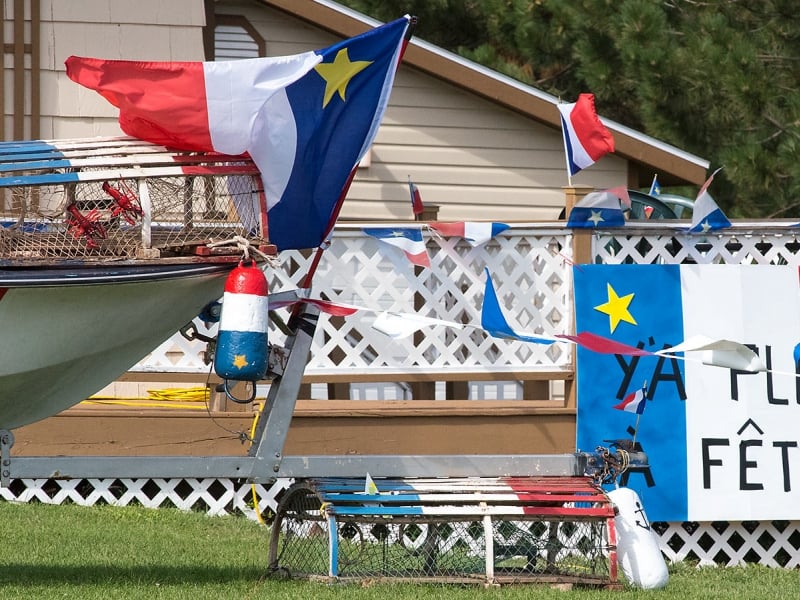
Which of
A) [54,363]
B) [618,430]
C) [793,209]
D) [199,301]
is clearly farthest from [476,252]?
[793,209]

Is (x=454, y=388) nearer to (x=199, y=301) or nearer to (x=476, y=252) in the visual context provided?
(x=476, y=252)

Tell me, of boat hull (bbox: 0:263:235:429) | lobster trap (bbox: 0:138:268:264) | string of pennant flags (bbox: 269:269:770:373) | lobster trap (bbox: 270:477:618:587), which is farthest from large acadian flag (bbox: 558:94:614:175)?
boat hull (bbox: 0:263:235:429)

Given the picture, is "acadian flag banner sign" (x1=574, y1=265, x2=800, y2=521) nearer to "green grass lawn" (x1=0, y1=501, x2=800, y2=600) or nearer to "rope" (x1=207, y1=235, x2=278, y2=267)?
"green grass lawn" (x1=0, y1=501, x2=800, y2=600)

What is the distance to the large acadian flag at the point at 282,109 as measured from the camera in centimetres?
596

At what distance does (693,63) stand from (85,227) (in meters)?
→ 12.6

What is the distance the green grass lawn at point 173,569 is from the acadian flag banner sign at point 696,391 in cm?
56

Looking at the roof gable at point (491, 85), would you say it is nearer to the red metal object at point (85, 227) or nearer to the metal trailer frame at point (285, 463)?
the metal trailer frame at point (285, 463)

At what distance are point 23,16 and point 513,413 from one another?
567cm

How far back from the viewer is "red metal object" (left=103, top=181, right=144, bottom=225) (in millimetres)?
6160

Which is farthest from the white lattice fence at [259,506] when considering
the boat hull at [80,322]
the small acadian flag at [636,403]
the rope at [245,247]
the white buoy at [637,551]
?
the rope at [245,247]

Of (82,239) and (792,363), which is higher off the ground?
(82,239)

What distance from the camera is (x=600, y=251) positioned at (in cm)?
899

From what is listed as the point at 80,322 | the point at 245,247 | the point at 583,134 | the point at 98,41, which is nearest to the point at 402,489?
the point at 245,247

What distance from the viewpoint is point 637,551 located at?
694cm
